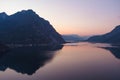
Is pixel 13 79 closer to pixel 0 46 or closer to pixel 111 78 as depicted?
pixel 111 78

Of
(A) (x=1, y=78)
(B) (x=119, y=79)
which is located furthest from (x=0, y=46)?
(B) (x=119, y=79)

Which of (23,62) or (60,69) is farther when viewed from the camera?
(23,62)

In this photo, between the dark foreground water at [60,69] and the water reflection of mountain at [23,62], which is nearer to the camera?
the dark foreground water at [60,69]

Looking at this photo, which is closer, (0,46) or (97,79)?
(97,79)

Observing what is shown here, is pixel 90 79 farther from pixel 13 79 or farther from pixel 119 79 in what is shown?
pixel 13 79

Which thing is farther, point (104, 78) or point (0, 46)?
point (0, 46)

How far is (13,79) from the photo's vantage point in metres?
47.7

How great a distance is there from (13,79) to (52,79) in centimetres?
892

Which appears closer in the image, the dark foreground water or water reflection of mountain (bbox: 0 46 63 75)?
the dark foreground water

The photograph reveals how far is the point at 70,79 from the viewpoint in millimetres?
48219

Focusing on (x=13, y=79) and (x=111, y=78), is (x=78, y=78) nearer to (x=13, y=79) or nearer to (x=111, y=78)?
(x=111, y=78)

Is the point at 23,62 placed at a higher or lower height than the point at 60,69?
lower

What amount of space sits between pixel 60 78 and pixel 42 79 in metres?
→ 4.39

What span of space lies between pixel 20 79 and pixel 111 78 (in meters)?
21.4
